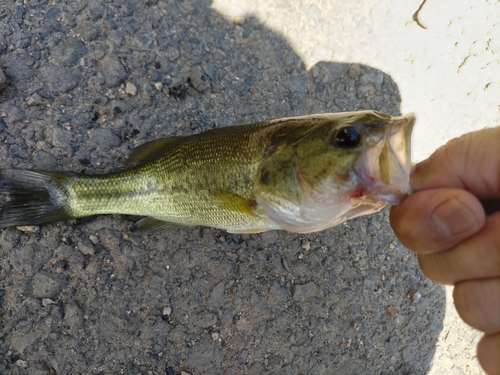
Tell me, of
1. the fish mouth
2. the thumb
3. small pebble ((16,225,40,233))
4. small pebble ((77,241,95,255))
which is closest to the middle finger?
the thumb

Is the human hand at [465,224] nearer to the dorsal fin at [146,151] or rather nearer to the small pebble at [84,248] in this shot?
the dorsal fin at [146,151]

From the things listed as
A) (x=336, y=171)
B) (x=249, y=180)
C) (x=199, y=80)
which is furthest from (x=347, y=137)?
(x=199, y=80)

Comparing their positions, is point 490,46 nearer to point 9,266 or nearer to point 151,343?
point 151,343

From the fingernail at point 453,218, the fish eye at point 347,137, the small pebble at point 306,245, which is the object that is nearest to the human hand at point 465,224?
the fingernail at point 453,218

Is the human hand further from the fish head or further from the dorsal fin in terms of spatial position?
the dorsal fin

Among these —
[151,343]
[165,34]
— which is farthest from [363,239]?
[165,34]

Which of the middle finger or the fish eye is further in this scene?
the fish eye

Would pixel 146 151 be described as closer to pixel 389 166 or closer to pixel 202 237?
pixel 202 237
